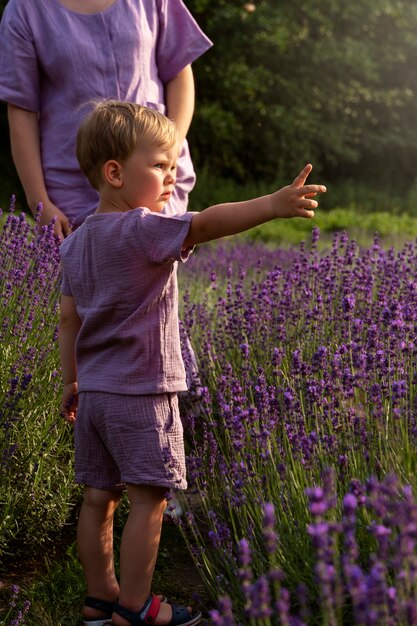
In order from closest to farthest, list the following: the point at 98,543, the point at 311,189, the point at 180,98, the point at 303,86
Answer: the point at 311,189, the point at 98,543, the point at 180,98, the point at 303,86

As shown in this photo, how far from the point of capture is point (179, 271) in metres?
7.72

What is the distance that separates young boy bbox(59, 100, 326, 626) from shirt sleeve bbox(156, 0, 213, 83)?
0.98 metres

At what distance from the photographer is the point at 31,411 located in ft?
10.8

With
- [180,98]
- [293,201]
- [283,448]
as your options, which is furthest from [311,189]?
[180,98]

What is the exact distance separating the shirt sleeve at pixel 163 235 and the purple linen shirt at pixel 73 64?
39.1 inches

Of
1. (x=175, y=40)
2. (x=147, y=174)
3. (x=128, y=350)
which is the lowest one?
(x=128, y=350)

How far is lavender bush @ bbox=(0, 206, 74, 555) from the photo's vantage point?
3.13 metres

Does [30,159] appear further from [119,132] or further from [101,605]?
[101,605]

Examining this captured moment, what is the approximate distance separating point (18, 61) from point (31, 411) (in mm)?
1290

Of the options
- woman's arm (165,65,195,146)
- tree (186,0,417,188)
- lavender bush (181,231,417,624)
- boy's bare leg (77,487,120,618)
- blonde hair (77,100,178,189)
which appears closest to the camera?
lavender bush (181,231,417,624)

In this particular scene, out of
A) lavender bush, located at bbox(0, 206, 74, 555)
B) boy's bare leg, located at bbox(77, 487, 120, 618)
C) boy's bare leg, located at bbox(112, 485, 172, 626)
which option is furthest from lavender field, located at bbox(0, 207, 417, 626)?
boy's bare leg, located at bbox(77, 487, 120, 618)

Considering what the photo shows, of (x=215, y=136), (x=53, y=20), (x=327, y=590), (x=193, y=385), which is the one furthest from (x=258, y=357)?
(x=215, y=136)

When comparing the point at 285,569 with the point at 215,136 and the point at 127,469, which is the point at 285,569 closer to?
the point at 127,469

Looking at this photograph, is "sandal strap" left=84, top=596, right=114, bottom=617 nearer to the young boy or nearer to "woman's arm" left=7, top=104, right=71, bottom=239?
the young boy
